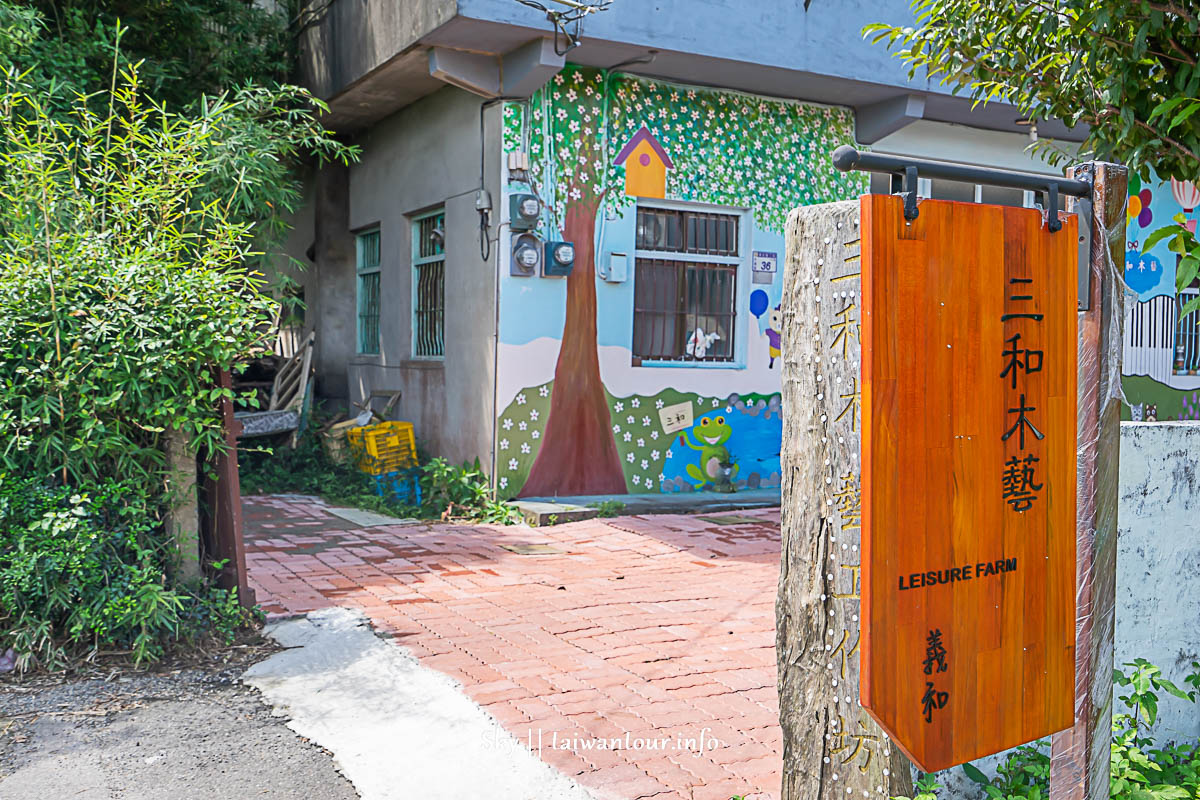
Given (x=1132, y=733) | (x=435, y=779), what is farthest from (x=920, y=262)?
(x=435, y=779)

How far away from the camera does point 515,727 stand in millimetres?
3820

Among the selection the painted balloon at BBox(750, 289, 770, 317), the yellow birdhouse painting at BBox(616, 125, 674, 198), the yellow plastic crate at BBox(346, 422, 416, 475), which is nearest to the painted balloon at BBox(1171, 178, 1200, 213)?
the painted balloon at BBox(750, 289, 770, 317)

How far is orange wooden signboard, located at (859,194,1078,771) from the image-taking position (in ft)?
6.86

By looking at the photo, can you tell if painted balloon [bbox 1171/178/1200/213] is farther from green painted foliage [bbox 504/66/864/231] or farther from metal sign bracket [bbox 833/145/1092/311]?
metal sign bracket [bbox 833/145/1092/311]

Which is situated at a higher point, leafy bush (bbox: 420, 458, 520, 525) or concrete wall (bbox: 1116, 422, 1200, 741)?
concrete wall (bbox: 1116, 422, 1200, 741)

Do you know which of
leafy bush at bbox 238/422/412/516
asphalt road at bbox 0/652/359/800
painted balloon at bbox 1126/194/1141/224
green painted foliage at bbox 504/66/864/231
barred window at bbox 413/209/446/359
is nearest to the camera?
asphalt road at bbox 0/652/359/800

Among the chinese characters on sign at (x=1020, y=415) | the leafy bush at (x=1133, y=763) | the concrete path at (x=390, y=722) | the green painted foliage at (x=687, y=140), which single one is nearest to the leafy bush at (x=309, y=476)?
the green painted foliage at (x=687, y=140)

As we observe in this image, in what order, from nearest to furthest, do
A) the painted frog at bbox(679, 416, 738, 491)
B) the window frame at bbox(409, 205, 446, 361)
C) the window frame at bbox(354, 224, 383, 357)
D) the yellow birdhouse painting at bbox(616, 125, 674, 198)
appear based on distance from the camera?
the yellow birdhouse painting at bbox(616, 125, 674, 198) < the painted frog at bbox(679, 416, 738, 491) < the window frame at bbox(409, 205, 446, 361) < the window frame at bbox(354, 224, 383, 357)

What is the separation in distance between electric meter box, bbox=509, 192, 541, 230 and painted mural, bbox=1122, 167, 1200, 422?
24.1ft

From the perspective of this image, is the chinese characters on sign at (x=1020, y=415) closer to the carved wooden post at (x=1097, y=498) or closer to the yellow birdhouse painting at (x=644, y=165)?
the carved wooden post at (x=1097, y=498)

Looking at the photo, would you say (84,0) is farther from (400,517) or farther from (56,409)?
(56,409)

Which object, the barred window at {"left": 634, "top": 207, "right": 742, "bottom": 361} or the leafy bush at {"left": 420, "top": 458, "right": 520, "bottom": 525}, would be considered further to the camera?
the barred window at {"left": 634, "top": 207, "right": 742, "bottom": 361}

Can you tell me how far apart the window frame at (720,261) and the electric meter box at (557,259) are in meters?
0.76

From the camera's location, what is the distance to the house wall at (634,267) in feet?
28.7
